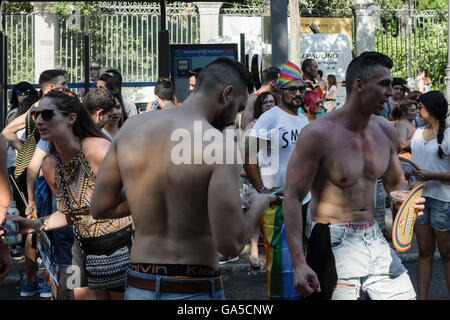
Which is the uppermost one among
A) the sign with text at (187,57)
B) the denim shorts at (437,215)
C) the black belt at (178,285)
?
the sign with text at (187,57)

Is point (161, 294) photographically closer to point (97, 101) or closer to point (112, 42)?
point (97, 101)

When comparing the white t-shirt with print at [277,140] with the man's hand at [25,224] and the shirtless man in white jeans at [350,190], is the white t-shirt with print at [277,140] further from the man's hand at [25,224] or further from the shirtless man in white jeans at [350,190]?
the man's hand at [25,224]

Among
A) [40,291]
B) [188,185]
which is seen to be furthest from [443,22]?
[188,185]

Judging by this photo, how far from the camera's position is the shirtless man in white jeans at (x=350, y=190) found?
4285 millimetres

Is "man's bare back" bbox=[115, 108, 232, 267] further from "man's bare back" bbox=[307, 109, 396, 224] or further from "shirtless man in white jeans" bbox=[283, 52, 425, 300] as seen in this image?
"man's bare back" bbox=[307, 109, 396, 224]

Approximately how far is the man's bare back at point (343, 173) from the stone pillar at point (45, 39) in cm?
1272

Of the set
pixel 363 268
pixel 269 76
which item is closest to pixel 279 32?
pixel 269 76

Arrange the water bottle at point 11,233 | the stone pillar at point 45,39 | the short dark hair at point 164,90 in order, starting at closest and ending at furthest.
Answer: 1. the water bottle at point 11,233
2. the short dark hair at point 164,90
3. the stone pillar at point 45,39

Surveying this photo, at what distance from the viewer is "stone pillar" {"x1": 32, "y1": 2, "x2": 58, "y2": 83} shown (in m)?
16.3

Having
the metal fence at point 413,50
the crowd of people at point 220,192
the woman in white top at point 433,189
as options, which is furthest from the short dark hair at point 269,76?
the metal fence at point 413,50

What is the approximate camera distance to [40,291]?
291 inches
